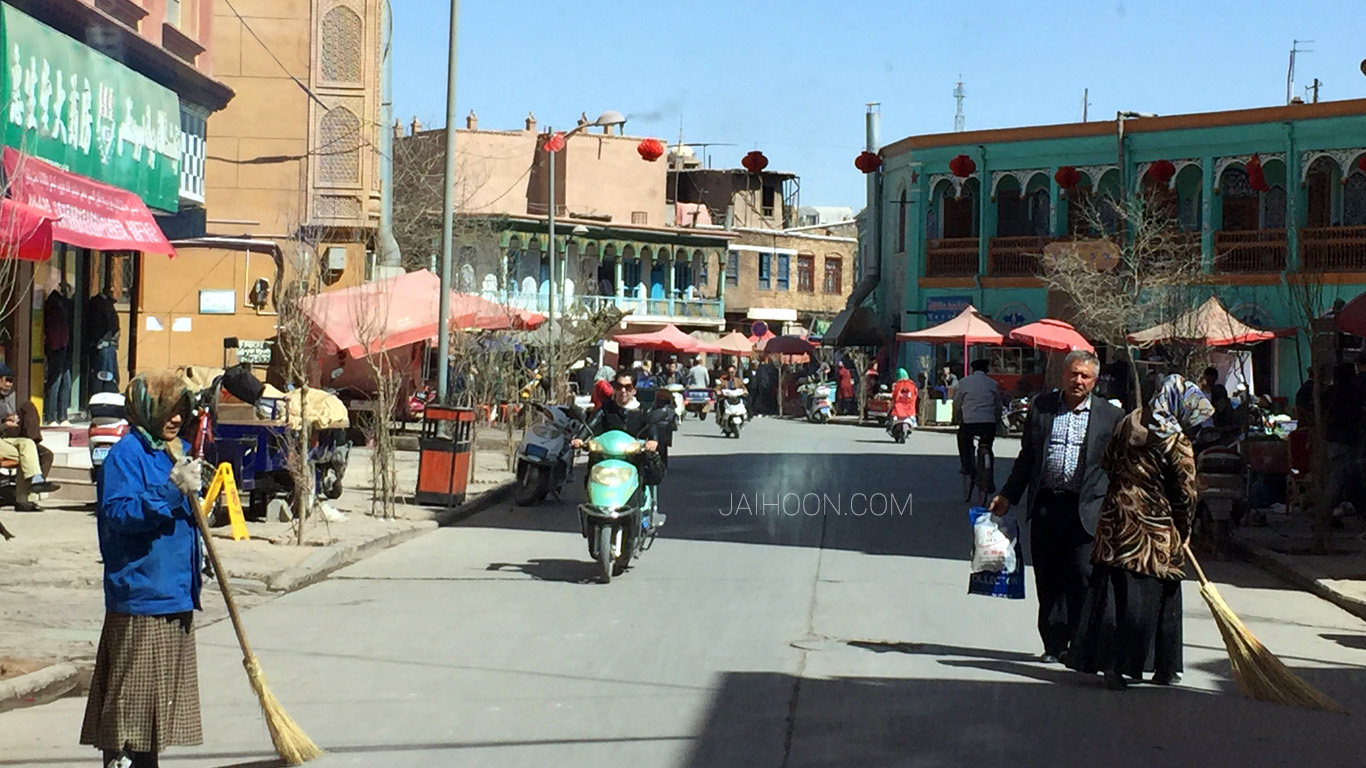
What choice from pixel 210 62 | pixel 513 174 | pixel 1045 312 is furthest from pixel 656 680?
pixel 513 174

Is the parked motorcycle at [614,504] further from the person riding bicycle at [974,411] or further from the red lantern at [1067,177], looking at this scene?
the red lantern at [1067,177]

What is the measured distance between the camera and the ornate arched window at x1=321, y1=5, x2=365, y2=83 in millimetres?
37594

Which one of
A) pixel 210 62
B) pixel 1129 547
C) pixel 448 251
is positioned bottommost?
pixel 1129 547

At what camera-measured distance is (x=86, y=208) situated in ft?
64.5

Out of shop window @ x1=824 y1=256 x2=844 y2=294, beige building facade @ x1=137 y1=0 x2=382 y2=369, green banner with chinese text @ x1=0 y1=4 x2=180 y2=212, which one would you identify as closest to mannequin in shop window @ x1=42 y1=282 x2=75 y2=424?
green banner with chinese text @ x1=0 y1=4 x2=180 y2=212

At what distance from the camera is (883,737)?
7.82 meters

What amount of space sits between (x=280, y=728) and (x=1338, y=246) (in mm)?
42172

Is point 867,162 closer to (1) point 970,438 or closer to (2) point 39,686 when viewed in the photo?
(1) point 970,438

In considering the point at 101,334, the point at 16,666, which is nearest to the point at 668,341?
the point at 101,334

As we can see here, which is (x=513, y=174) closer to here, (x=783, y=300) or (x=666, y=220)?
(x=666, y=220)

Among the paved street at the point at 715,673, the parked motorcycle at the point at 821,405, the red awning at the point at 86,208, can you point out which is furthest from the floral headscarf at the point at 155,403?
the parked motorcycle at the point at 821,405

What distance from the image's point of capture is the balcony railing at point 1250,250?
4644 centimetres

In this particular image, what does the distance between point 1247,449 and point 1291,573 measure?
4.30 metres

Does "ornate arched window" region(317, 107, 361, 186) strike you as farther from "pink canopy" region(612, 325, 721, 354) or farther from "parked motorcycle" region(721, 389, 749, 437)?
"pink canopy" region(612, 325, 721, 354)
